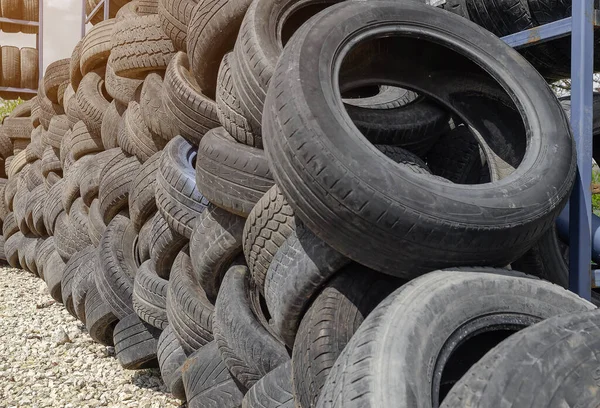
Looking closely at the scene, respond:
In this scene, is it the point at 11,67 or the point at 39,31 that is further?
the point at 39,31

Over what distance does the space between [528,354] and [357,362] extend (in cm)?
38

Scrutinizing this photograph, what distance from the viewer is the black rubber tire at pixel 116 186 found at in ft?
14.3

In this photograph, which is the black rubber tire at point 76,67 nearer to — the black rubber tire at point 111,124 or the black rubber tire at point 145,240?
the black rubber tire at point 111,124

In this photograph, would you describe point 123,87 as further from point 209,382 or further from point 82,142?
point 209,382

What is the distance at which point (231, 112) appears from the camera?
2781 mm

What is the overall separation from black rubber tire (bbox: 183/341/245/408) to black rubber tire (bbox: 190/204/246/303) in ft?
0.92

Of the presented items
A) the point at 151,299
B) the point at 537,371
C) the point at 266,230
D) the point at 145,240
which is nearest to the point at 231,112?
the point at 266,230

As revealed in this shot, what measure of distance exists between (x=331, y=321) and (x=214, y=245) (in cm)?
97

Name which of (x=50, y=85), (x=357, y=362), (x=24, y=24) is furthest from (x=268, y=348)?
(x=24, y=24)

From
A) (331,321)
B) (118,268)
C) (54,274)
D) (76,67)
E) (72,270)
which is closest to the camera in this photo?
(331,321)

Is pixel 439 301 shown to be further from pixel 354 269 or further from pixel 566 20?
pixel 566 20

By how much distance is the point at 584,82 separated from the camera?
7.72ft

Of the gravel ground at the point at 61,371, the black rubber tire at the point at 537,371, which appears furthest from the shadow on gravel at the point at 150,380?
the black rubber tire at the point at 537,371

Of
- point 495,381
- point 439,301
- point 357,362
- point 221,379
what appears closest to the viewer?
point 495,381
